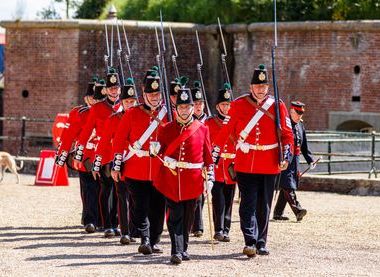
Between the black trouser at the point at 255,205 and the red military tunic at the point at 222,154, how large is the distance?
1701 millimetres

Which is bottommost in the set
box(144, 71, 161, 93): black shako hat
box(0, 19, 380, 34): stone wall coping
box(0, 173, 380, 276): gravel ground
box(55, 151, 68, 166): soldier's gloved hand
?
box(0, 173, 380, 276): gravel ground

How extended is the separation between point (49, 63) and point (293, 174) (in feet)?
54.3

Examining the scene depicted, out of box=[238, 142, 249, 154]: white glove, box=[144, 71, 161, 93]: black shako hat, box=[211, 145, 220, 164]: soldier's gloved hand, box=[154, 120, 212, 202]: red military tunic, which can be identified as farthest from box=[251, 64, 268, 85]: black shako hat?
box=[211, 145, 220, 164]: soldier's gloved hand

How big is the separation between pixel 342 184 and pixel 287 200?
5807 millimetres

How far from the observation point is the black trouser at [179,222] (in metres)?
12.9

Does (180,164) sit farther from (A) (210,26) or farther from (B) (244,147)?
(A) (210,26)

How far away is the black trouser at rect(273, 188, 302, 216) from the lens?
57.6 feet

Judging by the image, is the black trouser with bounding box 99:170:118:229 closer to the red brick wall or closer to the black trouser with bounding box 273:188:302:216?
the black trouser with bounding box 273:188:302:216

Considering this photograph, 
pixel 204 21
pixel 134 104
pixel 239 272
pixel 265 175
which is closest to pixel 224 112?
pixel 134 104

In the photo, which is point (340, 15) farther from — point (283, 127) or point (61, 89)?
point (283, 127)

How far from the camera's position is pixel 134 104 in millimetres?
15164

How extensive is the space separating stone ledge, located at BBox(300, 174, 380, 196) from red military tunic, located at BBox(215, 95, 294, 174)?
30.4ft

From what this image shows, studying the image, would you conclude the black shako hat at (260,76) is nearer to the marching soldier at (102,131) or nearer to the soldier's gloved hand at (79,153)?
the marching soldier at (102,131)

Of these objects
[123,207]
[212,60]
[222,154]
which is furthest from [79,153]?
[212,60]
